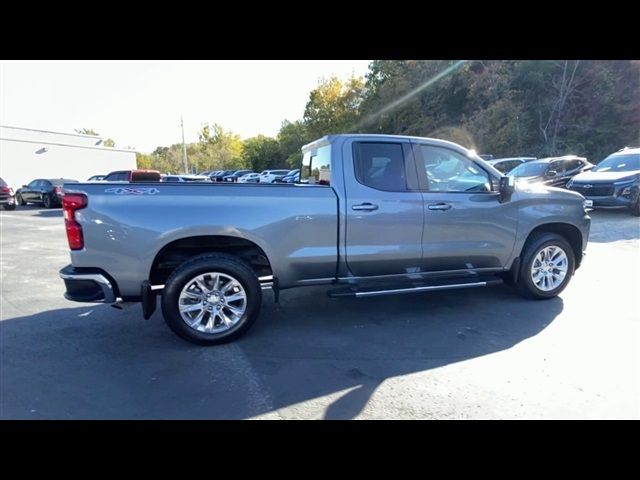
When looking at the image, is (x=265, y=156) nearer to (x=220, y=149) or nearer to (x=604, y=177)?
(x=220, y=149)

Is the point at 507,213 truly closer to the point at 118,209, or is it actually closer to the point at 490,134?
the point at 118,209

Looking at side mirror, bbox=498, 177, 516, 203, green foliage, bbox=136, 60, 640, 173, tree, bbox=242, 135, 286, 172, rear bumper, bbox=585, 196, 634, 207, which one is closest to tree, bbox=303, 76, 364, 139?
green foliage, bbox=136, 60, 640, 173

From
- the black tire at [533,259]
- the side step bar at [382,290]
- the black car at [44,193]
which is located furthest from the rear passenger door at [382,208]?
the black car at [44,193]

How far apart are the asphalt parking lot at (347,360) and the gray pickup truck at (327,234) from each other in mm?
420

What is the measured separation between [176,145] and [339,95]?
47503 millimetres

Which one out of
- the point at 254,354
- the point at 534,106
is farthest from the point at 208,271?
the point at 534,106

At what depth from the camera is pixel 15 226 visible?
1248 cm

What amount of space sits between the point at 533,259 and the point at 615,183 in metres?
8.14

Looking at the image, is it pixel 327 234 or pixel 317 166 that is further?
pixel 317 166

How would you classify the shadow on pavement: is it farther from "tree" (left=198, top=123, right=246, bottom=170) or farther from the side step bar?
"tree" (left=198, top=123, right=246, bottom=170)

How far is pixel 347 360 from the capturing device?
3291 mm

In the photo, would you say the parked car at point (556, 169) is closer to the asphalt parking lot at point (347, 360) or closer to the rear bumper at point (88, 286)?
the asphalt parking lot at point (347, 360)

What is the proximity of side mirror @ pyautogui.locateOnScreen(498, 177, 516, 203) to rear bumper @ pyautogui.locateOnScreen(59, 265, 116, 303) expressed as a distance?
4.33 metres

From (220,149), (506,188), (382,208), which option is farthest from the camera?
(220,149)
